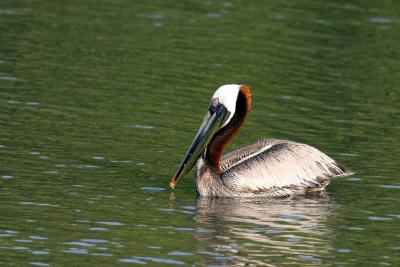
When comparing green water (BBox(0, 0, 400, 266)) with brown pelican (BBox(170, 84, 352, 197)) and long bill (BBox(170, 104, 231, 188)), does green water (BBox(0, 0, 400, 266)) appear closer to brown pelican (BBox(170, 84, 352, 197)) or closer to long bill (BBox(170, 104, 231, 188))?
brown pelican (BBox(170, 84, 352, 197))

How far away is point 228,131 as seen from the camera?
1281 cm

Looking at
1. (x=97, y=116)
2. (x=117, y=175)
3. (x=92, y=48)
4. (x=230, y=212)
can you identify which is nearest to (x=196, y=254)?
(x=230, y=212)

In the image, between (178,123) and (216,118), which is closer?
(216,118)

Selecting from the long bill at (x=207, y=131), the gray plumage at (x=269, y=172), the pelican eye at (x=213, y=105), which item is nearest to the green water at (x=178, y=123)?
the gray plumage at (x=269, y=172)

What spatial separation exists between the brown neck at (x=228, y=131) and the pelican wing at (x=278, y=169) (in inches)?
6.9

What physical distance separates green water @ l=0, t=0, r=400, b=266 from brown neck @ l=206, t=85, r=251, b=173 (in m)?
0.42

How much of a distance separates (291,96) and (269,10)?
593 centimetres

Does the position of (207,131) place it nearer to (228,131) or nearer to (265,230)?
(228,131)

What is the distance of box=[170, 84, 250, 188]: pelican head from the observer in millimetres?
12688

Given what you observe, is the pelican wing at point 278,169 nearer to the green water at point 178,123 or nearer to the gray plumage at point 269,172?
the gray plumage at point 269,172

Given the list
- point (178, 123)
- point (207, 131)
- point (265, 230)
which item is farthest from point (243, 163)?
point (178, 123)

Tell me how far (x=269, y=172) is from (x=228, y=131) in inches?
24.1

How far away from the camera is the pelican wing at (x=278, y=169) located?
492 inches

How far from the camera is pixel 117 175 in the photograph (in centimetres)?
1268
